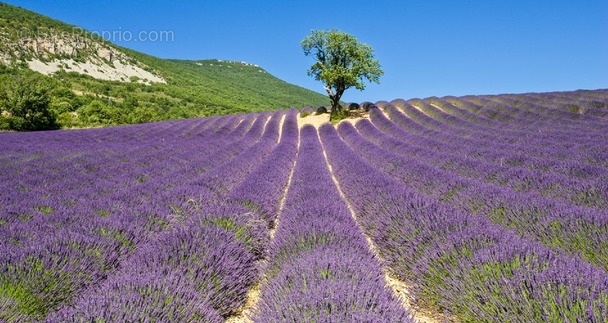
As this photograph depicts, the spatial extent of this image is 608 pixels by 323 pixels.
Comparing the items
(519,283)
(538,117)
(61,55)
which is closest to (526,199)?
(519,283)

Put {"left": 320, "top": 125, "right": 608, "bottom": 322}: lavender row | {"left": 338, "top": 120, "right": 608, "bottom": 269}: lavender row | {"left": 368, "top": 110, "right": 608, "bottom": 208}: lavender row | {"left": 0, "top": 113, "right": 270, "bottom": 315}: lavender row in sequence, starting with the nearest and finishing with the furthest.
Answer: {"left": 320, "top": 125, "right": 608, "bottom": 322}: lavender row < {"left": 0, "top": 113, "right": 270, "bottom": 315}: lavender row < {"left": 338, "top": 120, "right": 608, "bottom": 269}: lavender row < {"left": 368, "top": 110, "right": 608, "bottom": 208}: lavender row

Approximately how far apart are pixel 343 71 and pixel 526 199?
72.2ft

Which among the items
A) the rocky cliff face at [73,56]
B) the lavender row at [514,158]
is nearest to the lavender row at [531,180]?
the lavender row at [514,158]

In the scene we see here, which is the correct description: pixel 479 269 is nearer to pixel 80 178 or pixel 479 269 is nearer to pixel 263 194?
pixel 263 194

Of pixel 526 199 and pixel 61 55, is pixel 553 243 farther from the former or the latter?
pixel 61 55

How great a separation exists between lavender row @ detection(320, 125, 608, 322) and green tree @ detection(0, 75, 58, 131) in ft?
81.4

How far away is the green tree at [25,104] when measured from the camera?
70.5 ft

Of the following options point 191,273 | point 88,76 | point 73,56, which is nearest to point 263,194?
point 191,273

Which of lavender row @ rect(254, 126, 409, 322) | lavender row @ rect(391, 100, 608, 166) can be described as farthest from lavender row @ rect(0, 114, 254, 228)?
lavender row @ rect(391, 100, 608, 166)

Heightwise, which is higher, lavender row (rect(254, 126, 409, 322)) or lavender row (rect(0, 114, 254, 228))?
lavender row (rect(254, 126, 409, 322))

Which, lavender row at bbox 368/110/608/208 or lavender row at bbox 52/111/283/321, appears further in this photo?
lavender row at bbox 368/110/608/208

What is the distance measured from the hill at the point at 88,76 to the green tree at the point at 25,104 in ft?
3.25

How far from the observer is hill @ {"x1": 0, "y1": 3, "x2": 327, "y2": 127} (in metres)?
28.7

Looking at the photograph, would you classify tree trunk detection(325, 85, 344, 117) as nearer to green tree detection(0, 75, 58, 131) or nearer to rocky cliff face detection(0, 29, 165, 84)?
green tree detection(0, 75, 58, 131)
